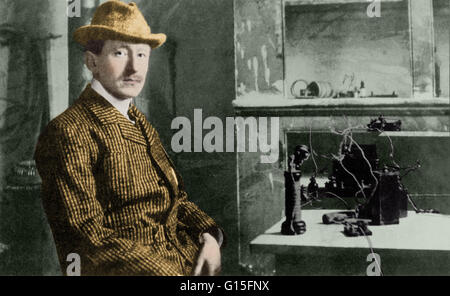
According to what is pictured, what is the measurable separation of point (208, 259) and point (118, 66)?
75 cm

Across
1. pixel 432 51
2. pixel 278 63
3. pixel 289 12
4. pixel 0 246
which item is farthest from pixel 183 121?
pixel 432 51

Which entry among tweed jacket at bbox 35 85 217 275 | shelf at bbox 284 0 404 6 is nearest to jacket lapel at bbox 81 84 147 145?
tweed jacket at bbox 35 85 217 275

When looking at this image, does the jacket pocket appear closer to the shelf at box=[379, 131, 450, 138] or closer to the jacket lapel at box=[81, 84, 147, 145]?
the jacket lapel at box=[81, 84, 147, 145]

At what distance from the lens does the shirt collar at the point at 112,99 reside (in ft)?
5.57

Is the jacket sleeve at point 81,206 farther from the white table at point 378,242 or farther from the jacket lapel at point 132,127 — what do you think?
the white table at point 378,242

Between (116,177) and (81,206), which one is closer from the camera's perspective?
(81,206)

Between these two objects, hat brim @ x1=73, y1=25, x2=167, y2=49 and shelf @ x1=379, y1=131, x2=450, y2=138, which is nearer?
hat brim @ x1=73, y1=25, x2=167, y2=49

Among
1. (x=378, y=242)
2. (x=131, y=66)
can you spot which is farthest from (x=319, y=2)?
(x=378, y=242)

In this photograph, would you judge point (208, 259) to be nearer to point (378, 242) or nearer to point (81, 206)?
point (81, 206)

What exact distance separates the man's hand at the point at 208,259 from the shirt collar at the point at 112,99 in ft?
1.77

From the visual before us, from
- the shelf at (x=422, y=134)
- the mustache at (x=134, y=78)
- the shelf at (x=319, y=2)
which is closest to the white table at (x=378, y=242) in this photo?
the shelf at (x=422, y=134)

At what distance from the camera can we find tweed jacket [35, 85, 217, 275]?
59.3 inches

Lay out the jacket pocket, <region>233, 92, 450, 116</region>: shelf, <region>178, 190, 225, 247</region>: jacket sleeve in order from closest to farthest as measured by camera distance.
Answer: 1. the jacket pocket
2. <region>178, 190, 225, 247</region>: jacket sleeve
3. <region>233, 92, 450, 116</region>: shelf

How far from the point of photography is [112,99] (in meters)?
1.72
